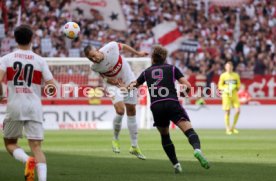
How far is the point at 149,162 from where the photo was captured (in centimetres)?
1673

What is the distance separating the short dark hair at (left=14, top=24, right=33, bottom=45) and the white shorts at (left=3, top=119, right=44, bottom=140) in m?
1.09

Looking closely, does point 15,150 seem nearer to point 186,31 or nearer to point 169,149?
point 169,149

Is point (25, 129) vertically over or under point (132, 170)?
over

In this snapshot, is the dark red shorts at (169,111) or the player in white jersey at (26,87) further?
the dark red shorts at (169,111)

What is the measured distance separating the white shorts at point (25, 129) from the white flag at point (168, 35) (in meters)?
26.3

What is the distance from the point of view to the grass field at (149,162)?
13609 millimetres

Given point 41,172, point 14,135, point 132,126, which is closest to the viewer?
point 41,172

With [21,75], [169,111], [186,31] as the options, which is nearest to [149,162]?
[169,111]

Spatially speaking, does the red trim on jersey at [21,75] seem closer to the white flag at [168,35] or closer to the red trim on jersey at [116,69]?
the red trim on jersey at [116,69]

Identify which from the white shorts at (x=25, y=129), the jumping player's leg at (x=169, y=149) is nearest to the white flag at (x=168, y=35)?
the jumping player's leg at (x=169, y=149)

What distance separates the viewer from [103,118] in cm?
3316

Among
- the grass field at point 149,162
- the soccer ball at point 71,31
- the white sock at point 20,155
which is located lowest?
the grass field at point 149,162

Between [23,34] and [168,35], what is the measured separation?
89.1 ft

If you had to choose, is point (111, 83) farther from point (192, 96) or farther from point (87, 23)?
point (87, 23)
